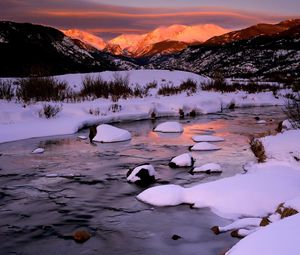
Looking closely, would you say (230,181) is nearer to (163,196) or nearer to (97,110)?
(163,196)

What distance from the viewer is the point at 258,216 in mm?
6945

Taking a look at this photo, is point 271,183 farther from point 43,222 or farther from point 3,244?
point 3,244

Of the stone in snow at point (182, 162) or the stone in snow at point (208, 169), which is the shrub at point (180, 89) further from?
the stone in snow at point (208, 169)

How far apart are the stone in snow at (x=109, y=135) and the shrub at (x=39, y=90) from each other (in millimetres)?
7988

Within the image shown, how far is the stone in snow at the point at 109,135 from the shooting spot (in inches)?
579

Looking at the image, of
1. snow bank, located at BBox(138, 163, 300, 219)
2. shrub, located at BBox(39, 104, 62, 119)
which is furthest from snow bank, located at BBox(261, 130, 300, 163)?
shrub, located at BBox(39, 104, 62, 119)

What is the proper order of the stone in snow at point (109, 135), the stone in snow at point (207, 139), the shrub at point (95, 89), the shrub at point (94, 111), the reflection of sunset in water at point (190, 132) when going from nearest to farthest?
1. the stone in snow at point (207, 139)
2. the stone in snow at point (109, 135)
3. the reflection of sunset in water at point (190, 132)
4. the shrub at point (94, 111)
5. the shrub at point (95, 89)

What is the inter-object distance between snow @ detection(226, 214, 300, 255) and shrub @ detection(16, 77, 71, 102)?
1913cm

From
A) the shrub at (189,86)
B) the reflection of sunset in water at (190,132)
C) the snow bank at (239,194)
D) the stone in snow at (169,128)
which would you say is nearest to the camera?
the snow bank at (239,194)

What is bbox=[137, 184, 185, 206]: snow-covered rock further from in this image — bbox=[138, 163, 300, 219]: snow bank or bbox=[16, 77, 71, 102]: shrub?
bbox=[16, 77, 71, 102]: shrub

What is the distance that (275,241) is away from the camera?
3588 millimetres

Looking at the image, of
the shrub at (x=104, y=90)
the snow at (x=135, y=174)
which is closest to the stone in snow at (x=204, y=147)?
the snow at (x=135, y=174)

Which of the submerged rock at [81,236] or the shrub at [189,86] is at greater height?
the submerged rock at [81,236]

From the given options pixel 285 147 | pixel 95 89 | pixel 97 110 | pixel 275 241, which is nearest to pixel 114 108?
pixel 97 110
